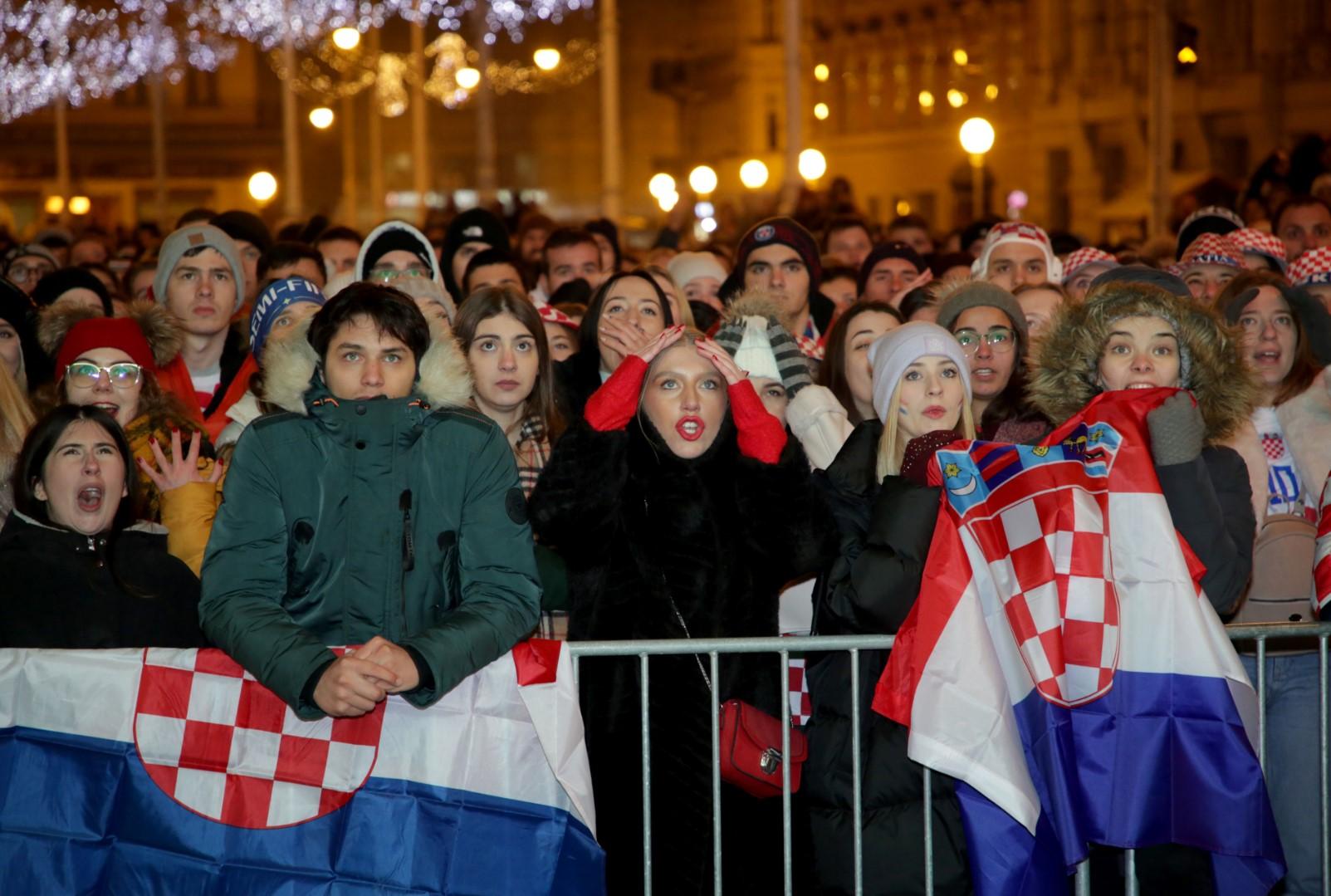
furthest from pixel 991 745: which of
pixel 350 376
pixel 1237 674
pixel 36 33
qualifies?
pixel 36 33

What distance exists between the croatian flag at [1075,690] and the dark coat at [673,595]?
0.61 metres

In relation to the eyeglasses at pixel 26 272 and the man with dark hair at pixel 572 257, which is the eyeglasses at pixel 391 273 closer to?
the man with dark hair at pixel 572 257

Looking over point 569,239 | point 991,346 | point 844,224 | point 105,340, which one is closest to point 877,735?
point 991,346

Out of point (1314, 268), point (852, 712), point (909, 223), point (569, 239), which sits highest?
point (909, 223)

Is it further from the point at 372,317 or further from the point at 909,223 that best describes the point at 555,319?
the point at 909,223

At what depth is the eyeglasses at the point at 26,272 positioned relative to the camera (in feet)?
37.7

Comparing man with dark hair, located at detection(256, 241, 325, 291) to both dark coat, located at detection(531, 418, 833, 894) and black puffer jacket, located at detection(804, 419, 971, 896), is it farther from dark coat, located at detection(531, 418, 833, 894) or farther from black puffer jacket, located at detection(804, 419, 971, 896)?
black puffer jacket, located at detection(804, 419, 971, 896)

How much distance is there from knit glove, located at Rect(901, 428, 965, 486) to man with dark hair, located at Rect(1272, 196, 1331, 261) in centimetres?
655

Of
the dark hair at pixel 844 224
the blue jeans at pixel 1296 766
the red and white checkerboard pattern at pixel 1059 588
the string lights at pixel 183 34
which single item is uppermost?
the string lights at pixel 183 34

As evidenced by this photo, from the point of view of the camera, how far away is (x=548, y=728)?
4.68 metres

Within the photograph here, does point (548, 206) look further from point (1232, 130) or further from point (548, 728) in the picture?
point (548, 728)

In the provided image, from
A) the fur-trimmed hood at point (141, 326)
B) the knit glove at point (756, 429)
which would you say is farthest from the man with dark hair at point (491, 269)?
the knit glove at point (756, 429)

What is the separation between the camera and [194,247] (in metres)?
8.20

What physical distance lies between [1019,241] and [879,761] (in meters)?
4.71
